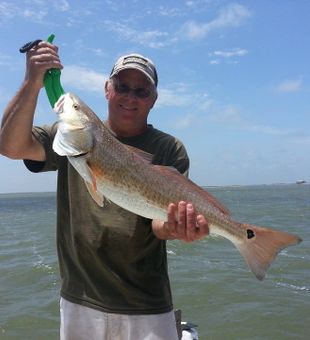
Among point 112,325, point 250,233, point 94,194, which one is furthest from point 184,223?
point 112,325

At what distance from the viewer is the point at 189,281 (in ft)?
40.2

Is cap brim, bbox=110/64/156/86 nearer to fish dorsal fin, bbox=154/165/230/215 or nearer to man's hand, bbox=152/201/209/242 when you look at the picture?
fish dorsal fin, bbox=154/165/230/215

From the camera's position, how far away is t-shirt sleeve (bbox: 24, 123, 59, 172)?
385 cm

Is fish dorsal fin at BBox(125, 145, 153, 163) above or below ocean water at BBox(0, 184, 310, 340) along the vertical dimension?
above

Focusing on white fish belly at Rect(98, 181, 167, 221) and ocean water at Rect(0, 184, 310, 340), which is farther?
ocean water at Rect(0, 184, 310, 340)

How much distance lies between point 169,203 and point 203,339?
18.9ft

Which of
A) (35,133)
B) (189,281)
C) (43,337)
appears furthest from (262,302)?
(35,133)

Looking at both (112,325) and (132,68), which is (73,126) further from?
(112,325)

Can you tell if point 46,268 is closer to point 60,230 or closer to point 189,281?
point 189,281

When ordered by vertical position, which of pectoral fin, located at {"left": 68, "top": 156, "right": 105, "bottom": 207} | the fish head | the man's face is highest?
the man's face

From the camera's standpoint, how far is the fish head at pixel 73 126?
330 cm

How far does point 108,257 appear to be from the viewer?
373 centimetres

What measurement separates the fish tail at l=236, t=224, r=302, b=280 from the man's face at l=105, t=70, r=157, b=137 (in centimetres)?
134

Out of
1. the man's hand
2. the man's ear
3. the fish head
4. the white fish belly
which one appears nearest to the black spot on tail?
the man's hand
